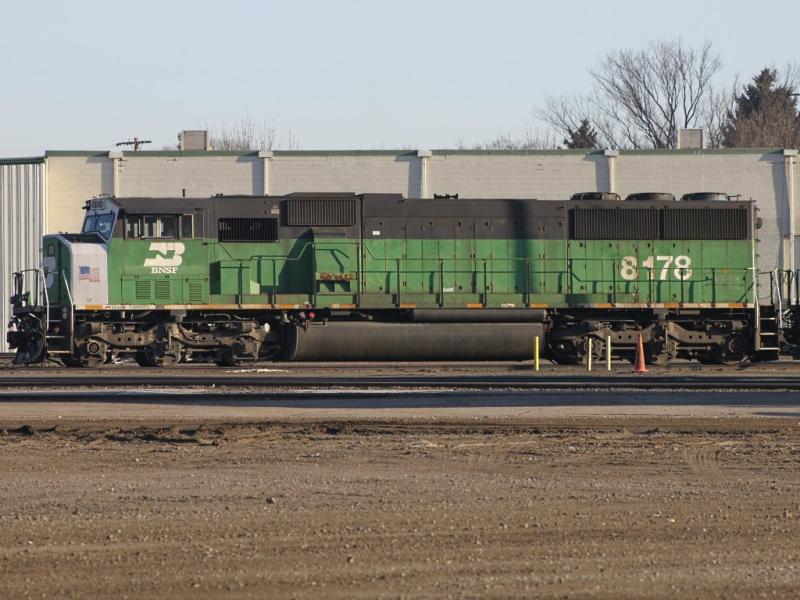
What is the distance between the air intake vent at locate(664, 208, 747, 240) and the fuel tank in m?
3.58

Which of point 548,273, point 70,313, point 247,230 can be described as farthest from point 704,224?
point 70,313

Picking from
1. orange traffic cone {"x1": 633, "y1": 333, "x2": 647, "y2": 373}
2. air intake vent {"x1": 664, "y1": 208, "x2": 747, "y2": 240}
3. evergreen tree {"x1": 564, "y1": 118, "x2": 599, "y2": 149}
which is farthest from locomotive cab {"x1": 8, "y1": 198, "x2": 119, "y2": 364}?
evergreen tree {"x1": 564, "y1": 118, "x2": 599, "y2": 149}

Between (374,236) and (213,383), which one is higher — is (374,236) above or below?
above

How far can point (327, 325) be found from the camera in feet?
74.5

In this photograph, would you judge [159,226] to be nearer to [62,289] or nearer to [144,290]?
[144,290]

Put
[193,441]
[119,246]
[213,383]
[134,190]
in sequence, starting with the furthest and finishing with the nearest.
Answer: [134,190] < [119,246] < [213,383] < [193,441]

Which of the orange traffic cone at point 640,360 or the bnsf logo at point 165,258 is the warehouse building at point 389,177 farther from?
the orange traffic cone at point 640,360

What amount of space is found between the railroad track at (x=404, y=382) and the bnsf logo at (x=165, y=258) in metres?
2.29

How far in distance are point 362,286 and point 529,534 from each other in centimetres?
1588

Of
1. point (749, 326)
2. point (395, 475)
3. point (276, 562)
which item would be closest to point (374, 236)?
point (749, 326)

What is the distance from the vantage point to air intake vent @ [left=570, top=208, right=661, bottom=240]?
2366cm

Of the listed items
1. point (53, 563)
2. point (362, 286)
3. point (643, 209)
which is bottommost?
point (53, 563)

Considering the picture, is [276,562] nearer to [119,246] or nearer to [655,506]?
[655,506]

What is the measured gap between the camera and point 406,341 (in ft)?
74.9
